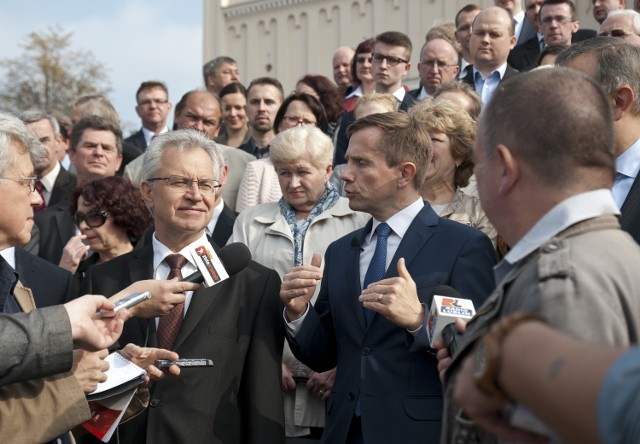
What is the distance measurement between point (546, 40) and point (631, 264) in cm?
852

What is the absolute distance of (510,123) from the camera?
2617 mm

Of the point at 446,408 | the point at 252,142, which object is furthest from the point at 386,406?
the point at 252,142

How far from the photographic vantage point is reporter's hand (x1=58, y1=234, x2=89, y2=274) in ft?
23.2

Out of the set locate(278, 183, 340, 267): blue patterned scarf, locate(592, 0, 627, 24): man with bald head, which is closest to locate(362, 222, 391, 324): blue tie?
locate(278, 183, 340, 267): blue patterned scarf

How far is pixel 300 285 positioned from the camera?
4691mm

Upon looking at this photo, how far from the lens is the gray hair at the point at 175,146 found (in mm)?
5445

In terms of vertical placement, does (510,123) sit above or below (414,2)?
below

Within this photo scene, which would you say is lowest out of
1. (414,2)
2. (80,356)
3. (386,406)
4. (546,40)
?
(386,406)

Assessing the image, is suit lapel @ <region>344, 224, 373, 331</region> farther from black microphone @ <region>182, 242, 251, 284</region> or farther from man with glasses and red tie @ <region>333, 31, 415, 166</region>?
man with glasses and red tie @ <region>333, 31, 415, 166</region>

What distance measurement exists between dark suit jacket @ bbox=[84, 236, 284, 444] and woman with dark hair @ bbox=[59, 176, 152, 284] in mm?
1846

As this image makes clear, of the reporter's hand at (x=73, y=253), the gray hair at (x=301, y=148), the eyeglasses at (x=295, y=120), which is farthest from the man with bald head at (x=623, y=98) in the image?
the eyeglasses at (x=295, y=120)

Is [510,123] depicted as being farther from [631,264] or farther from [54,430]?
[54,430]

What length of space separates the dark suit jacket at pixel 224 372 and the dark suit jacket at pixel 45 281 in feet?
1.18

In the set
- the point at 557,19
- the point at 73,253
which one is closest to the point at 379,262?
the point at 73,253
